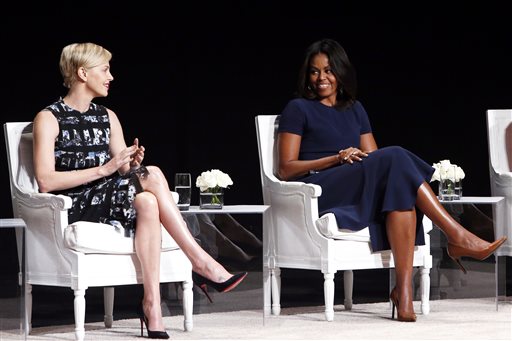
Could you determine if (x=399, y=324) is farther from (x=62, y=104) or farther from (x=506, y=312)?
(x=62, y=104)

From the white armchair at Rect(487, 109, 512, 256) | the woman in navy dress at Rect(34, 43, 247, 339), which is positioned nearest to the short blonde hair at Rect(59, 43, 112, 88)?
the woman in navy dress at Rect(34, 43, 247, 339)

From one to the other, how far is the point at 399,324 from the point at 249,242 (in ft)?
2.36

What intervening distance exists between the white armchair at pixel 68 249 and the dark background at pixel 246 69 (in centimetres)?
172

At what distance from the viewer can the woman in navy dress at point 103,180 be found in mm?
4543

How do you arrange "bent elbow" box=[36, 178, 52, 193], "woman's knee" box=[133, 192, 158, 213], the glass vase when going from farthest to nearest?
the glass vase < "bent elbow" box=[36, 178, 52, 193] < "woman's knee" box=[133, 192, 158, 213]

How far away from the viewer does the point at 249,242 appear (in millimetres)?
4988

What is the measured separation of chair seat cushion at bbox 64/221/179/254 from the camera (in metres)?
4.43

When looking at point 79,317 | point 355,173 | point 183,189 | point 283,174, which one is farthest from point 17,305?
point 355,173

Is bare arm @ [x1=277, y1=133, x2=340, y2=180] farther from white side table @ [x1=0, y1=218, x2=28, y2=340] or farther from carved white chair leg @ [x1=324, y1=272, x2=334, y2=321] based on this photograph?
white side table @ [x1=0, y1=218, x2=28, y2=340]

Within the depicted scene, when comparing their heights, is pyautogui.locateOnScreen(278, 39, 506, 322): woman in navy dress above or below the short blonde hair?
below

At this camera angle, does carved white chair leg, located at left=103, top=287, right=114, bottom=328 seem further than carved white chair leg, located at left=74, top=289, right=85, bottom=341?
Yes

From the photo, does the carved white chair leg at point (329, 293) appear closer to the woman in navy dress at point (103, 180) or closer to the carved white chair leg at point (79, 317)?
the woman in navy dress at point (103, 180)

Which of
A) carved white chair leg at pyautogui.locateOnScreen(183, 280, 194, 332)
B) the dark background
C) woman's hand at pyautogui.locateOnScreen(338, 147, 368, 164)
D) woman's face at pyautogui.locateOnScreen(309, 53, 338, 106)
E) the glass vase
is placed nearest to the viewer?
carved white chair leg at pyautogui.locateOnScreen(183, 280, 194, 332)

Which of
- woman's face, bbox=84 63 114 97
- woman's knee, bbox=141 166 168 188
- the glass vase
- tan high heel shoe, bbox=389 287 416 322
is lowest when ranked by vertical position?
tan high heel shoe, bbox=389 287 416 322
